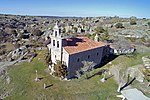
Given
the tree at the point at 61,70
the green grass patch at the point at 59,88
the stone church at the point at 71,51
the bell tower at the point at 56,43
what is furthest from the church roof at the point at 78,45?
the green grass patch at the point at 59,88

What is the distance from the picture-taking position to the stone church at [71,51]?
130 ft

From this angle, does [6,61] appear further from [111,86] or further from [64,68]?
[111,86]

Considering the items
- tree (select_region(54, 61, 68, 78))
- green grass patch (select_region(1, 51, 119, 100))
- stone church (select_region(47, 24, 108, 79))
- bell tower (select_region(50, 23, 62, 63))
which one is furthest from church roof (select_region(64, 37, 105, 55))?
green grass patch (select_region(1, 51, 119, 100))

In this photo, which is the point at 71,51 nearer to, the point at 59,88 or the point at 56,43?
the point at 56,43

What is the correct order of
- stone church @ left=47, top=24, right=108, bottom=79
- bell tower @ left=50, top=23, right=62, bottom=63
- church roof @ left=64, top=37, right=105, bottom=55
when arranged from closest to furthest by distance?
stone church @ left=47, top=24, right=108, bottom=79 < bell tower @ left=50, top=23, right=62, bottom=63 < church roof @ left=64, top=37, right=105, bottom=55

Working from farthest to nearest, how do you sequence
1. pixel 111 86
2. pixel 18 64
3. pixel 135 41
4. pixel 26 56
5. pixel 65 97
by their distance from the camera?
pixel 135 41, pixel 26 56, pixel 18 64, pixel 111 86, pixel 65 97

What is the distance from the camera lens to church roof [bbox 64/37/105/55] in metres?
40.2

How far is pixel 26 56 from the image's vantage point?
5825cm

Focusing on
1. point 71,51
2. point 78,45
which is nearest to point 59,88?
point 71,51

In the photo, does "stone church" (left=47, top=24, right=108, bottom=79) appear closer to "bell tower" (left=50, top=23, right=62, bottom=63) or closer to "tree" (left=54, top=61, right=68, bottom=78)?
A: "bell tower" (left=50, top=23, right=62, bottom=63)

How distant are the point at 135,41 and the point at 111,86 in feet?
114

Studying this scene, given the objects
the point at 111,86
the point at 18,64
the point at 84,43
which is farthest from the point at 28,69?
the point at 111,86

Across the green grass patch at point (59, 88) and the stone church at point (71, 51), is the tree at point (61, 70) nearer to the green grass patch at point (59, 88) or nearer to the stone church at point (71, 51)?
the stone church at point (71, 51)

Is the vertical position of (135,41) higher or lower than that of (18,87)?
higher
